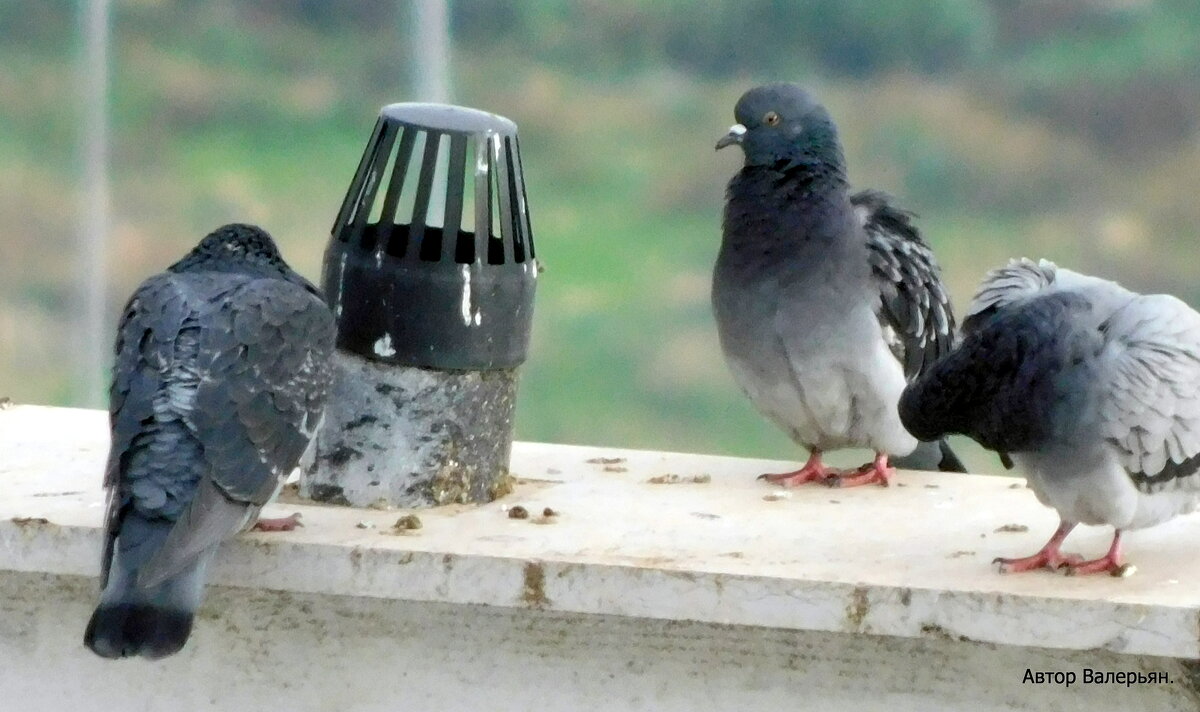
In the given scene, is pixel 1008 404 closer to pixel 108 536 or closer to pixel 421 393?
pixel 421 393

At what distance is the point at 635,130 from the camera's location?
7.55 metres

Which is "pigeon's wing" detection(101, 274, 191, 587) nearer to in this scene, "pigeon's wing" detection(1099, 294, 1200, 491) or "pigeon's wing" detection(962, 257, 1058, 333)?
"pigeon's wing" detection(962, 257, 1058, 333)

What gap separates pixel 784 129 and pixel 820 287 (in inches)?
18.4

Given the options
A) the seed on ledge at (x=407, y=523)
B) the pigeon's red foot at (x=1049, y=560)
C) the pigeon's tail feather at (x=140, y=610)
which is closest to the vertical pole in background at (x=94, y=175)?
the seed on ledge at (x=407, y=523)

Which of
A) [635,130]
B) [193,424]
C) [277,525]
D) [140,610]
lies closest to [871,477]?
[277,525]

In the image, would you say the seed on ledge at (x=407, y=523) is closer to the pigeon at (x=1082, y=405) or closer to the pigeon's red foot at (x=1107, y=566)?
the pigeon at (x=1082, y=405)

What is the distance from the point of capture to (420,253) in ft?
12.6

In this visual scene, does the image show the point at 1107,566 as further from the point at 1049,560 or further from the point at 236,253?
the point at 236,253

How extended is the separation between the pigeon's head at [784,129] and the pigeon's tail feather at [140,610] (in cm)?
223

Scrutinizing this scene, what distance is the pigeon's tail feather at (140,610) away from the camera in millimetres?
3023

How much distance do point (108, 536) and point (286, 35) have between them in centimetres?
465

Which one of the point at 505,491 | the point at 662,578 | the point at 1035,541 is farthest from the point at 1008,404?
the point at 505,491

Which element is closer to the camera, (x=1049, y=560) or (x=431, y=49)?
(x=1049, y=560)

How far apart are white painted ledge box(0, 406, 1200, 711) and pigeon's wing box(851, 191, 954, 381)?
2.88 feet
